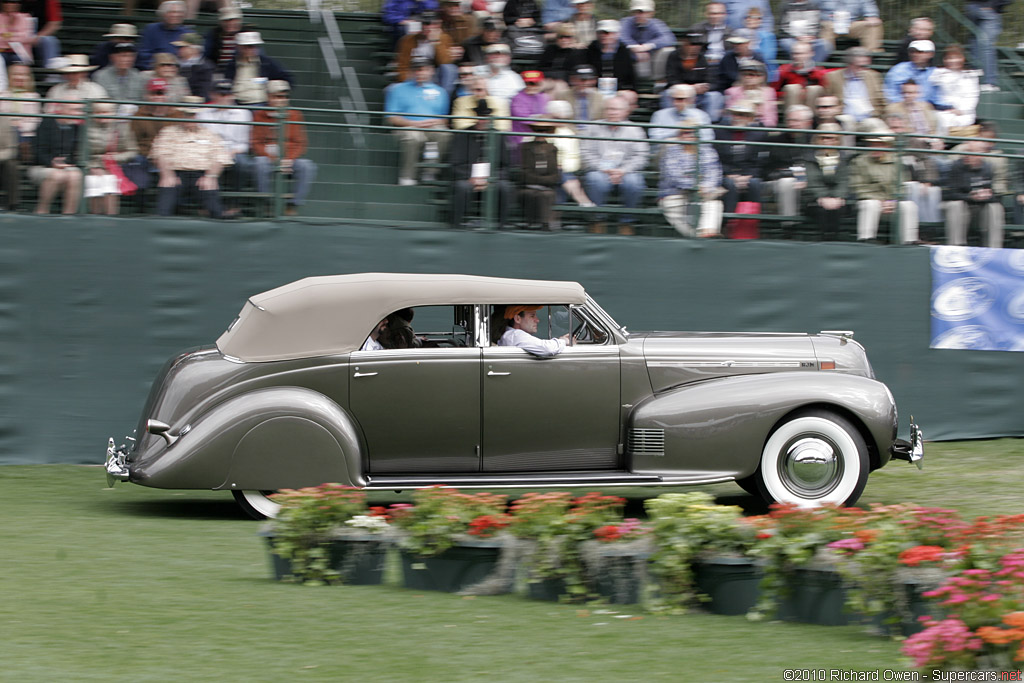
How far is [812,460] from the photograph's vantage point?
29.7 ft

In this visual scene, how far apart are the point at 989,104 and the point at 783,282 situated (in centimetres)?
546

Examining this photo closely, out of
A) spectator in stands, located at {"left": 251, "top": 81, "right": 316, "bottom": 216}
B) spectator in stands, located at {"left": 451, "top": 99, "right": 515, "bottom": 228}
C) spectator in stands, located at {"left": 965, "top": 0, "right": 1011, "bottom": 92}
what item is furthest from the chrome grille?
spectator in stands, located at {"left": 965, "top": 0, "right": 1011, "bottom": 92}

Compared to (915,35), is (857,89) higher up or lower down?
lower down

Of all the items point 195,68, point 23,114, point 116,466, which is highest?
point 195,68

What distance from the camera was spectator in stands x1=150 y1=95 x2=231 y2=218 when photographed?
11617 mm

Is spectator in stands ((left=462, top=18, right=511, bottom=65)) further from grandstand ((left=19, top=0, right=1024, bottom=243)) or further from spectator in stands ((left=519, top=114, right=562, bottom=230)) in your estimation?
spectator in stands ((left=519, top=114, right=562, bottom=230))

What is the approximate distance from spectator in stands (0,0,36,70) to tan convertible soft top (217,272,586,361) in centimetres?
603

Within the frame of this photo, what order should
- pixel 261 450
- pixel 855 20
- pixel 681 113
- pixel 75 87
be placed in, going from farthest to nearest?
pixel 855 20 < pixel 681 113 < pixel 75 87 < pixel 261 450

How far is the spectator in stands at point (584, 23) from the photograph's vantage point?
47.6 feet

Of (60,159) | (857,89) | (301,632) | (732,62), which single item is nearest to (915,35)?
(857,89)

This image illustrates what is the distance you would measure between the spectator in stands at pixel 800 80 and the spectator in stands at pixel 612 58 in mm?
1749

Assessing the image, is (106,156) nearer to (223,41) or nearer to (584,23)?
(223,41)

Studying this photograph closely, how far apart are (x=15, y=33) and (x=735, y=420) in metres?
9.40

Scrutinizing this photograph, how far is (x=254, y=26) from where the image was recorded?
15.7 metres
